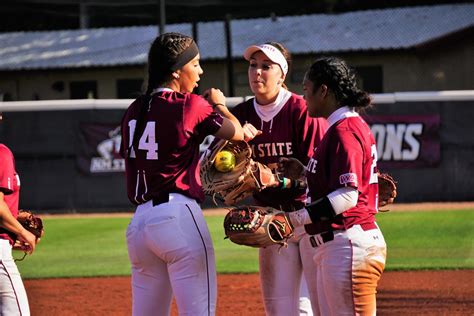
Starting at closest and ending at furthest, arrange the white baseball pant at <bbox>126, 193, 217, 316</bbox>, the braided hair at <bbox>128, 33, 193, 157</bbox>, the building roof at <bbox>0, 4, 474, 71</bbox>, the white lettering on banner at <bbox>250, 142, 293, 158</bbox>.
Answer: the white baseball pant at <bbox>126, 193, 217, 316</bbox> < the braided hair at <bbox>128, 33, 193, 157</bbox> < the white lettering on banner at <bbox>250, 142, 293, 158</bbox> < the building roof at <bbox>0, 4, 474, 71</bbox>

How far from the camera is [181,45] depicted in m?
4.39

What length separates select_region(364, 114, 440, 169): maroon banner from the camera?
15703 millimetres

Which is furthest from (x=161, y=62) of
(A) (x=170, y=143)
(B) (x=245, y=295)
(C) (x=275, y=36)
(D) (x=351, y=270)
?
(C) (x=275, y=36)

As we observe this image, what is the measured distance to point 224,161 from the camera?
4766 mm

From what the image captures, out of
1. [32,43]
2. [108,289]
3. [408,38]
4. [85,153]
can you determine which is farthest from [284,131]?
[32,43]

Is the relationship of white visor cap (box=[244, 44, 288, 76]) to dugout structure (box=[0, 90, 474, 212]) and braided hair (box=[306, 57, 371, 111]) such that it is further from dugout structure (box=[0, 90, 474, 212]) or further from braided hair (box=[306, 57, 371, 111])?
dugout structure (box=[0, 90, 474, 212])

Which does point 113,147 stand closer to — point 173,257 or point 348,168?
point 173,257

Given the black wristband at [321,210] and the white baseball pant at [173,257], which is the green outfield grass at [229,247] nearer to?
the white baseball pant at [173,257]

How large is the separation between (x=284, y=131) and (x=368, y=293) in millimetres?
1382

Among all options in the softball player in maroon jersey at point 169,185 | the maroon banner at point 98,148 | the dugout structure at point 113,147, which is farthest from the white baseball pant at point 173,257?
the maroon banner at point 98,148

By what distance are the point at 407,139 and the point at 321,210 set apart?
12.0m

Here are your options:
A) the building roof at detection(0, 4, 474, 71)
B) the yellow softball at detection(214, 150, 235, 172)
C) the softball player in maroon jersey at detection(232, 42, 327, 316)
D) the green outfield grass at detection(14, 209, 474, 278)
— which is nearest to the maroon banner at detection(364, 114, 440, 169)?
the green outfield grass at detection(14, 209, 474, 278)

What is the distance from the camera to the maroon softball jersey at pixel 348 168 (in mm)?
4090

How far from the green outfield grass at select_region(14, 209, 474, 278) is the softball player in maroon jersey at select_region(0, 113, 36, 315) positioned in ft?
17.7
